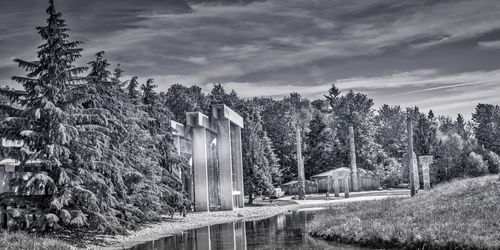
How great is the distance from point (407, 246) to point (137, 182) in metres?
15.3

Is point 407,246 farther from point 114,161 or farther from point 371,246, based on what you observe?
point 114,161

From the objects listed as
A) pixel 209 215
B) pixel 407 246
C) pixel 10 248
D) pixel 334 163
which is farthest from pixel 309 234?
pixel 334 163

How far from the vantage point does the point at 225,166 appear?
42.2 metres

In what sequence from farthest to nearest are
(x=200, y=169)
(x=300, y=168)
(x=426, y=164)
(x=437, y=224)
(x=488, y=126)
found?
(x=488, y=126) → (x=300, y=168) → (x=200, y=169) → (x=426, y=164) → (x=437, y=224)

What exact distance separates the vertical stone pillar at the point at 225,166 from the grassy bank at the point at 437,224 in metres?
18.8

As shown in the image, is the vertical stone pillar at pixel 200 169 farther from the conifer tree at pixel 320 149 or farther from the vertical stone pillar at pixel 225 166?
the conifer tree at pixel 320 149

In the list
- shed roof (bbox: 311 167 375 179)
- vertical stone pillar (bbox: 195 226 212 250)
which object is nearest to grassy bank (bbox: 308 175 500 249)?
vertical stone pillar (bbox: 195 226 212 250)

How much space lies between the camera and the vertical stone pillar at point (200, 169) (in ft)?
131

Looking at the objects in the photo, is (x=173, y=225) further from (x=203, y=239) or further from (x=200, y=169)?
(x=200, y=169)

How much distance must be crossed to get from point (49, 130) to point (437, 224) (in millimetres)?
13594

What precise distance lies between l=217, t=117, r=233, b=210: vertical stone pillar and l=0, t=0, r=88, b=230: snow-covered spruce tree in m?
21.2

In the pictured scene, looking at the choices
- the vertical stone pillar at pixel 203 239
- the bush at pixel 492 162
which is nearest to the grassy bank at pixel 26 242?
the vertical stone pillar at pixel 203 239

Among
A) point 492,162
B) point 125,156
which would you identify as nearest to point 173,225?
point 125,156

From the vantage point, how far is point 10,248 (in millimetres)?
16500
